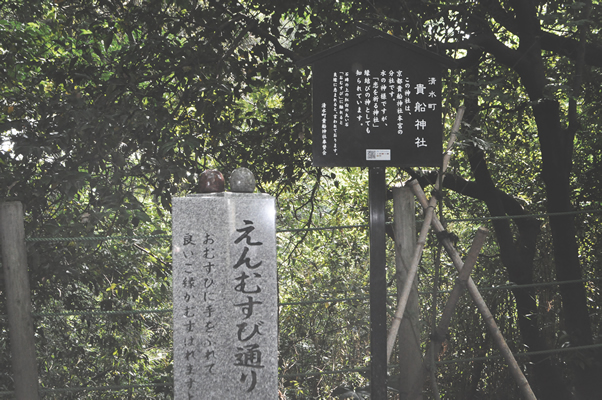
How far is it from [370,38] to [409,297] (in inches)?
53.1

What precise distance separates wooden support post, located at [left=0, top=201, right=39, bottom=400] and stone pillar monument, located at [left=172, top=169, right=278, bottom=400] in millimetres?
876

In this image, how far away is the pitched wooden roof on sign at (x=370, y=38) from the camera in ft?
8.39

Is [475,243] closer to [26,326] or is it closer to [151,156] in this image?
[151,156]

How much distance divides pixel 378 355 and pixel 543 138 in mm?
2684

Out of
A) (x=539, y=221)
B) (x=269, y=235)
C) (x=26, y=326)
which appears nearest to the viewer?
(x=269, y=235)

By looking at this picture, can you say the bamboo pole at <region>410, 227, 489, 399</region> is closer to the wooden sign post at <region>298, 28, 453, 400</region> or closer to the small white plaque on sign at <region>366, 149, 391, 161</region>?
the wooden sign post at <region>298, 28, 453, 400</region>

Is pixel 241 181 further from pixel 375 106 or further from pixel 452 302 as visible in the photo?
pixel 452 302

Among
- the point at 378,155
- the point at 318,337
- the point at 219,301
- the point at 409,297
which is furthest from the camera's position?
the point at 318,337

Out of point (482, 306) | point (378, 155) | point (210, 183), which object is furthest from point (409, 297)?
point (210, 183)

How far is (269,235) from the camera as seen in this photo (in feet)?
7.96

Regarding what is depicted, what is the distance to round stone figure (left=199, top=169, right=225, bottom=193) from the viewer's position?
2.46m

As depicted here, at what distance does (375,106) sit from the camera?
257 centimetres

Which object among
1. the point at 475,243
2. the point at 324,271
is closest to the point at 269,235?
the point at 475,243

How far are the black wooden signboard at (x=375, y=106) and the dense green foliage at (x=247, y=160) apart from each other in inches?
22.0
